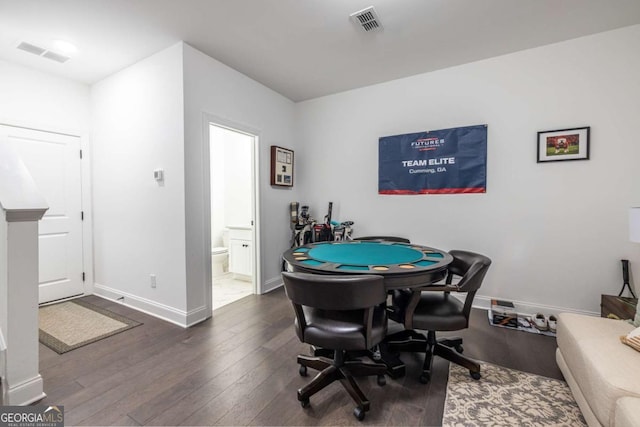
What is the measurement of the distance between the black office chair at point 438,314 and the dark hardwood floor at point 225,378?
0.44 feet

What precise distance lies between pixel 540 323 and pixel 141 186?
4176 mm

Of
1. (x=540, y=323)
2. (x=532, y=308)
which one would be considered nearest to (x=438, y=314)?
(x=540, y=323)

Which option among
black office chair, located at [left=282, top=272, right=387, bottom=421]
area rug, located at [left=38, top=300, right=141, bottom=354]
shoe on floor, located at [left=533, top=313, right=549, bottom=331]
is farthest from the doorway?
shoe on floor, located at [left=533, top=313, right=549, bottom=331]

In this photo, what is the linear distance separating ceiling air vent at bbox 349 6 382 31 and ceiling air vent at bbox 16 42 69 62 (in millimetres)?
2984

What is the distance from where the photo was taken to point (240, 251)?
418cm

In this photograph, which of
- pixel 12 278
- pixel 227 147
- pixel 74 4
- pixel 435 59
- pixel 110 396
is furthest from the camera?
pixel 227 147

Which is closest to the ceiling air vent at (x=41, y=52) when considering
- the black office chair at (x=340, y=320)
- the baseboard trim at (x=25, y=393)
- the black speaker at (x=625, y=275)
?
the baseboard trim at (x=25, y=393)

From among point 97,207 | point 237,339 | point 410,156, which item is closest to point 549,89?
point 410,156

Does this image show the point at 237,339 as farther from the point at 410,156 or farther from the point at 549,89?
the point at 549,89

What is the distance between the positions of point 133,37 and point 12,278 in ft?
7.22

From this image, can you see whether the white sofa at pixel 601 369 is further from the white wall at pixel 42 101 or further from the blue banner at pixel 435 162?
the white wall at pixel 42 101

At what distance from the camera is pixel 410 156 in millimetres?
3391

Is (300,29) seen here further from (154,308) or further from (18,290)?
(154,308)

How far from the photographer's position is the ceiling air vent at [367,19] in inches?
87.5
